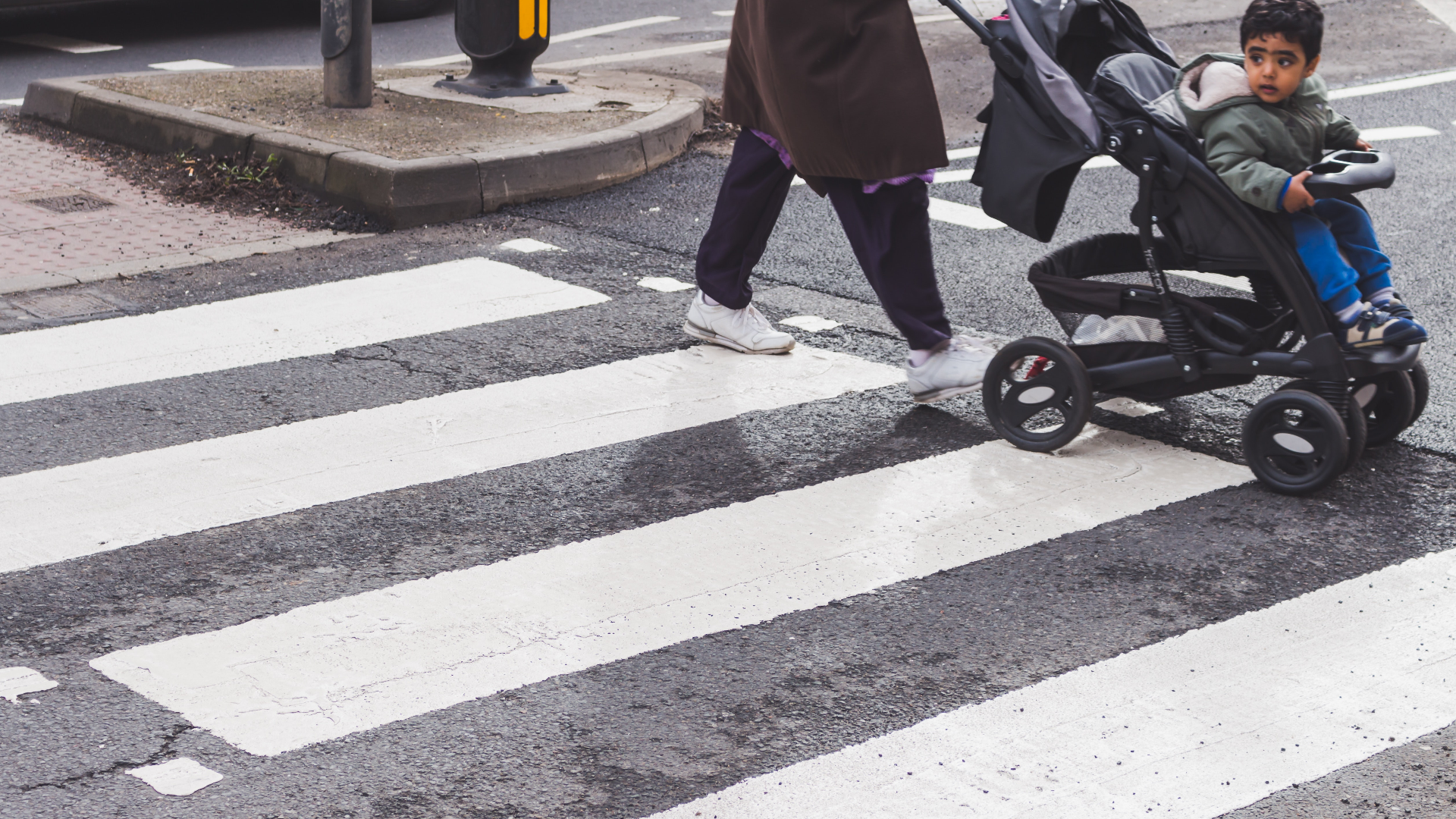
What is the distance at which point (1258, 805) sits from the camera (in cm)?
272

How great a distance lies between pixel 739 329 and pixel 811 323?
0.44 m

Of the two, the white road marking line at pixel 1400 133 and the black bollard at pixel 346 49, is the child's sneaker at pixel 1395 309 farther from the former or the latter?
the black bollard at pixel 346 49

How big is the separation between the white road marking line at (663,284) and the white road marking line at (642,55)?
4.68 m

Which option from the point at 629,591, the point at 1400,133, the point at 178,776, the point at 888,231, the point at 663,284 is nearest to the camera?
the point at 178,776

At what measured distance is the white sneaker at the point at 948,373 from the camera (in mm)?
4645

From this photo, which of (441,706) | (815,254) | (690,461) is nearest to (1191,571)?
(690,461)

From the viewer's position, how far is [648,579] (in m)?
3.58

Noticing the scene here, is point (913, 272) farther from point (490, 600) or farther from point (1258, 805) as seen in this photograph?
point (1258, 805)

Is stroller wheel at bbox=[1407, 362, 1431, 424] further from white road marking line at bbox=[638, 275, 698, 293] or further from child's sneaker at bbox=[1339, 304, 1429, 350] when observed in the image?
white road marking line at bbox=[638, 275, 698, 293]

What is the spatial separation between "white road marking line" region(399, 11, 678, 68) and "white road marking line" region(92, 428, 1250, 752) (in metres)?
7.20

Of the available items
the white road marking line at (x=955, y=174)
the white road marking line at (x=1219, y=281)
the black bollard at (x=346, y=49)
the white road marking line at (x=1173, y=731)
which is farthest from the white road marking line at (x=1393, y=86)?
the white road marking line at (x=1173, y=731)

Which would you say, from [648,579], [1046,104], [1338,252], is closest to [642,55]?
[1046,104]

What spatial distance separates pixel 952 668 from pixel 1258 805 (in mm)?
Result: 660

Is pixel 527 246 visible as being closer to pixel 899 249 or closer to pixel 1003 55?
pixel 899 249
